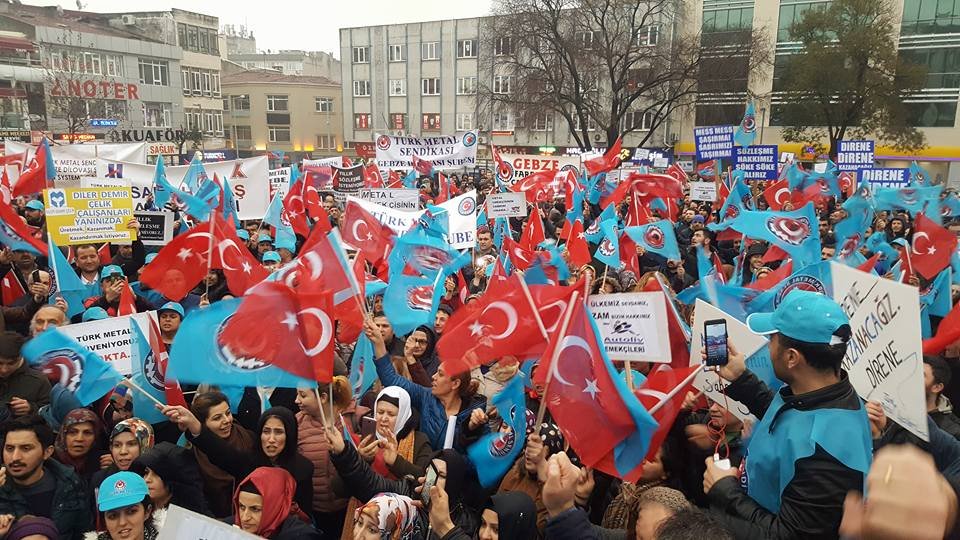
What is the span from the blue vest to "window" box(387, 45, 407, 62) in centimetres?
6050

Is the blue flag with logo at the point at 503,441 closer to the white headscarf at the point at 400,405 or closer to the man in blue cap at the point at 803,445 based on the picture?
the white headscarf at the point at 400,405

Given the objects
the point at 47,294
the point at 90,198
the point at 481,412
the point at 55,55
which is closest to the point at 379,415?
the point at 481,412

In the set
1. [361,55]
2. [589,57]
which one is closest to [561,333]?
[589,57]

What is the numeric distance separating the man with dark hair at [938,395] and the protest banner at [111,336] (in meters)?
5.04

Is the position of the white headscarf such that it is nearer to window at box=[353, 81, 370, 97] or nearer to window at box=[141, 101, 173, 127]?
window at box=[141, 101, 173, 127]

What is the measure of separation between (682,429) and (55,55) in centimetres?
5449

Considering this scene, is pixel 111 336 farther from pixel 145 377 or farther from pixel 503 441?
pixel 503 441

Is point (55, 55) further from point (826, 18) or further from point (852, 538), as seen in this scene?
point (852, 538)

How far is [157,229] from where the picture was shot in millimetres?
8438

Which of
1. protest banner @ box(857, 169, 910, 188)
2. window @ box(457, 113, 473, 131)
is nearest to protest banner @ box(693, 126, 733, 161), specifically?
protest banner @ box(857, 169, 910, 188)

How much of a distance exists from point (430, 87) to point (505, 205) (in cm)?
5014

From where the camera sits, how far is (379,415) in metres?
3.95

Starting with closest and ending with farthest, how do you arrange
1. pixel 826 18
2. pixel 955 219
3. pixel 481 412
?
pixel 481 412, pixel 955 219, pixel 826 18

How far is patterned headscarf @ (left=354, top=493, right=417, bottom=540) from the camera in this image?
3094mm
